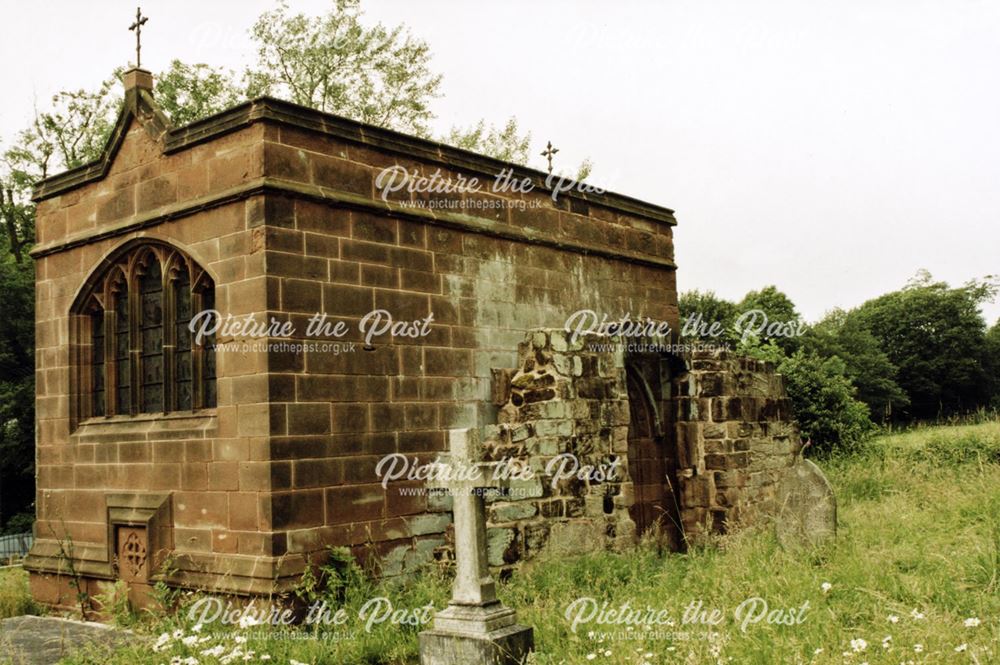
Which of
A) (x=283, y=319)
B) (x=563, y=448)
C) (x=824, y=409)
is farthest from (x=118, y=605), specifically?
(x=824, y=409)

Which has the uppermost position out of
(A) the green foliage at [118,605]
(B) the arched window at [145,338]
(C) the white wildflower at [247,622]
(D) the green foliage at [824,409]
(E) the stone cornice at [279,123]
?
(E) the stone cornice at [279,123]

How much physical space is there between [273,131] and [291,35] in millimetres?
18026

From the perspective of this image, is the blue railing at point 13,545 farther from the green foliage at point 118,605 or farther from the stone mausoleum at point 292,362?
the green foliage at point 118,605

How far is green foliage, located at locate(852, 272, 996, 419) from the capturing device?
4447cm

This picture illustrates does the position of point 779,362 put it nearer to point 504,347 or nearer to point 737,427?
point 737,427

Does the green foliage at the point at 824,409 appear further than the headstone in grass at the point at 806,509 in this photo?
Yes

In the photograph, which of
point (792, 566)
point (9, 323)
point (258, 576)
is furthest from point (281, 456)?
point (9, 323)

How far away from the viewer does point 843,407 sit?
17.5 m

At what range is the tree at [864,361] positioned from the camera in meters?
41.3

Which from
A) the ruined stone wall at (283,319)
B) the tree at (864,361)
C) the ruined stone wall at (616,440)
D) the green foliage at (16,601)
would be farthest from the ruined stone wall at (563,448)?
the tree at (864,361)

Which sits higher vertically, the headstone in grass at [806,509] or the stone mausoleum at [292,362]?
the stone mausoleum at [292,362]

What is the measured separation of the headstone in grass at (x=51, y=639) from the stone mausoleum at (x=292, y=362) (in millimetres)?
652

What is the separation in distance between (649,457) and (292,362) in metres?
→ 5.70

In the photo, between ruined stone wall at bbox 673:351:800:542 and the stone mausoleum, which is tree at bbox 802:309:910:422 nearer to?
ruined stone wall at bbox 673:351:800:542
